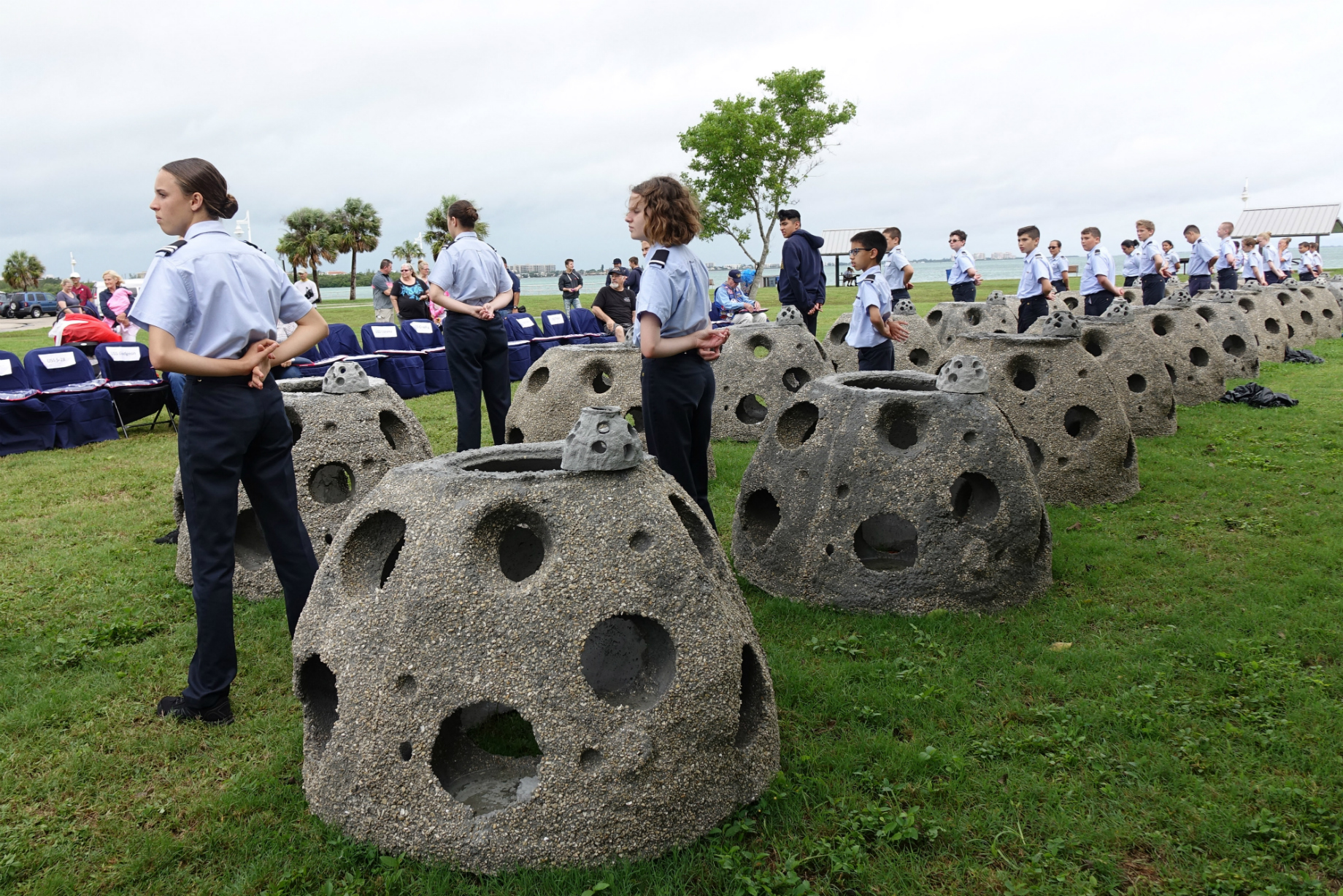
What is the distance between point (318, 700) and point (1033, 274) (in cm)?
1235

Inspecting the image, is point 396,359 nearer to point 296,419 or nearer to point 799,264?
point 799,264

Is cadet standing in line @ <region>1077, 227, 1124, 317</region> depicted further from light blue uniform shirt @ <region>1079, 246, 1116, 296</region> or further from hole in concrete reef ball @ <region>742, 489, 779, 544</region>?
hole in concrete reef ball @ <region>742, 489, 779, 544</region>

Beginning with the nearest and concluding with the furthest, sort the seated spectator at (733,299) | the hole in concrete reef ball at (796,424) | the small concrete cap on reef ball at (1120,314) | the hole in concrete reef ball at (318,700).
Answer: the hole in concrete reef ball at (318,700)
the hole in concrete reef ball at (796,424)
the small concrete cap on reef ball at (1120,314)
the seated spectator at (733,299)

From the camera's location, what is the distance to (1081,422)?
8.50m

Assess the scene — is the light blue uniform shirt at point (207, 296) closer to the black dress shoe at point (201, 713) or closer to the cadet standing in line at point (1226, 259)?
the black dress shoe at point (201, 713)

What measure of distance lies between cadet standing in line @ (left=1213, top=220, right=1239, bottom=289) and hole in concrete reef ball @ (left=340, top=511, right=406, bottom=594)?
2139cm

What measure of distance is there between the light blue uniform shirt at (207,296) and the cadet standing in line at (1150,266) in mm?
16698

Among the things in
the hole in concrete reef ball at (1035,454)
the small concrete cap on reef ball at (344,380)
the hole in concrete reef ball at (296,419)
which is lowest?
the hole in concrete reef ball at (1035,454)

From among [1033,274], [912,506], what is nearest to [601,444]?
[912,506]

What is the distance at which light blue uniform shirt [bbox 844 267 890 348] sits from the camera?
26.7ft

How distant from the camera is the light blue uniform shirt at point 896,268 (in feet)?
43.6

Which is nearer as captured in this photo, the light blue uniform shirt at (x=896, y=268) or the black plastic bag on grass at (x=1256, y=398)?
the black plastic bag on grass at (x=1256, y=398)

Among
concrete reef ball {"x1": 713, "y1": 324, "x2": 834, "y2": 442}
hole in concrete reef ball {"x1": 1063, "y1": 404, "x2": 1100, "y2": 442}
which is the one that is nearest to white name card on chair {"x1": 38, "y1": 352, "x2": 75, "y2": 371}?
concrete reef ball {"x1": 713, "y1": 324, "x2": 834, "y2": 442}

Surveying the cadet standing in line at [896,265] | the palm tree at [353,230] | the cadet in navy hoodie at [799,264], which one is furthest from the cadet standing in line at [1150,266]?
the palm tree at [353,230]
